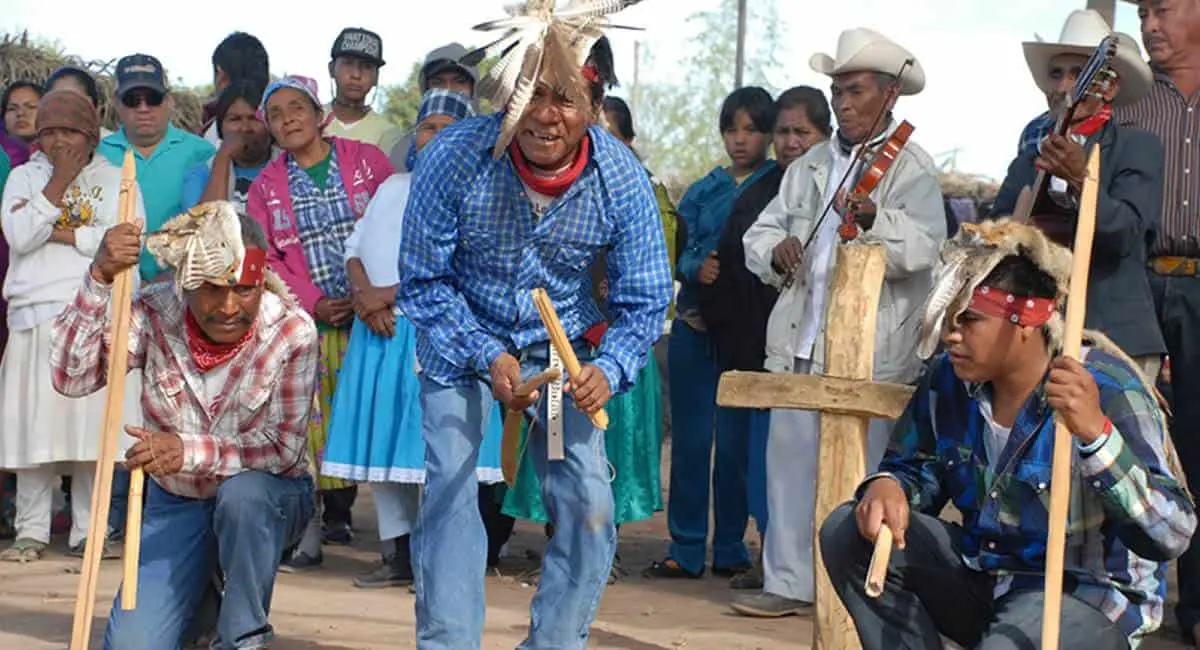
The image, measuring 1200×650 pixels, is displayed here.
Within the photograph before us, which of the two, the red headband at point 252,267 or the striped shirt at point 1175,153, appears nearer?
the red headband at point 252,267

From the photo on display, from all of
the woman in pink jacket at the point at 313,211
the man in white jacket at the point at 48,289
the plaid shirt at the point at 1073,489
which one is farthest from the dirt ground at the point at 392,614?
the plaid shirt at the point at 1073,489

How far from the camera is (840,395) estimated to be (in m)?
5.63

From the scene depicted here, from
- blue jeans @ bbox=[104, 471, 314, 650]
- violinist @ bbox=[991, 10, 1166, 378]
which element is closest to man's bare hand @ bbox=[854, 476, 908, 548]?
violinist @ bbox=[991, 10, 1166, 378]

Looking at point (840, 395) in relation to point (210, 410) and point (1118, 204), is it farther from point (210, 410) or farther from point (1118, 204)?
point (210, 410)

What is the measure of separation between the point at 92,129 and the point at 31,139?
1.34 m

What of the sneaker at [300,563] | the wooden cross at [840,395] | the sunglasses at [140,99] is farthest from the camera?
the sunglasses at [140,99]

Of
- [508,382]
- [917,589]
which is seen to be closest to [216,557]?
[508,382]

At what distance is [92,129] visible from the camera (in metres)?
8.63

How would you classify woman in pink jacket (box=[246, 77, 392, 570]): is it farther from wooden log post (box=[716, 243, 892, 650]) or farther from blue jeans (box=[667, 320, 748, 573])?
wooden log post (box=[716, 243, 892, 650])

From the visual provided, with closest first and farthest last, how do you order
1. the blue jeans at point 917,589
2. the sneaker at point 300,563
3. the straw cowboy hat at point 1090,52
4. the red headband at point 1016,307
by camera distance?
the red headband at point 1016,307 < the blue jeans at point 917,589 < the straw cowboy hat at point 1090,52 < the sneaker at point 300,563

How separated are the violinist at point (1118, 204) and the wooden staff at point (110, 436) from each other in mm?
2886

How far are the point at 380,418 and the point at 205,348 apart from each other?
1893mm

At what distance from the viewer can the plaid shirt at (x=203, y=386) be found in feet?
19.3

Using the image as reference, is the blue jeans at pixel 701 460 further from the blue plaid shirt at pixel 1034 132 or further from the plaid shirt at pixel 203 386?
the plaid shirt at pixel 203 386
